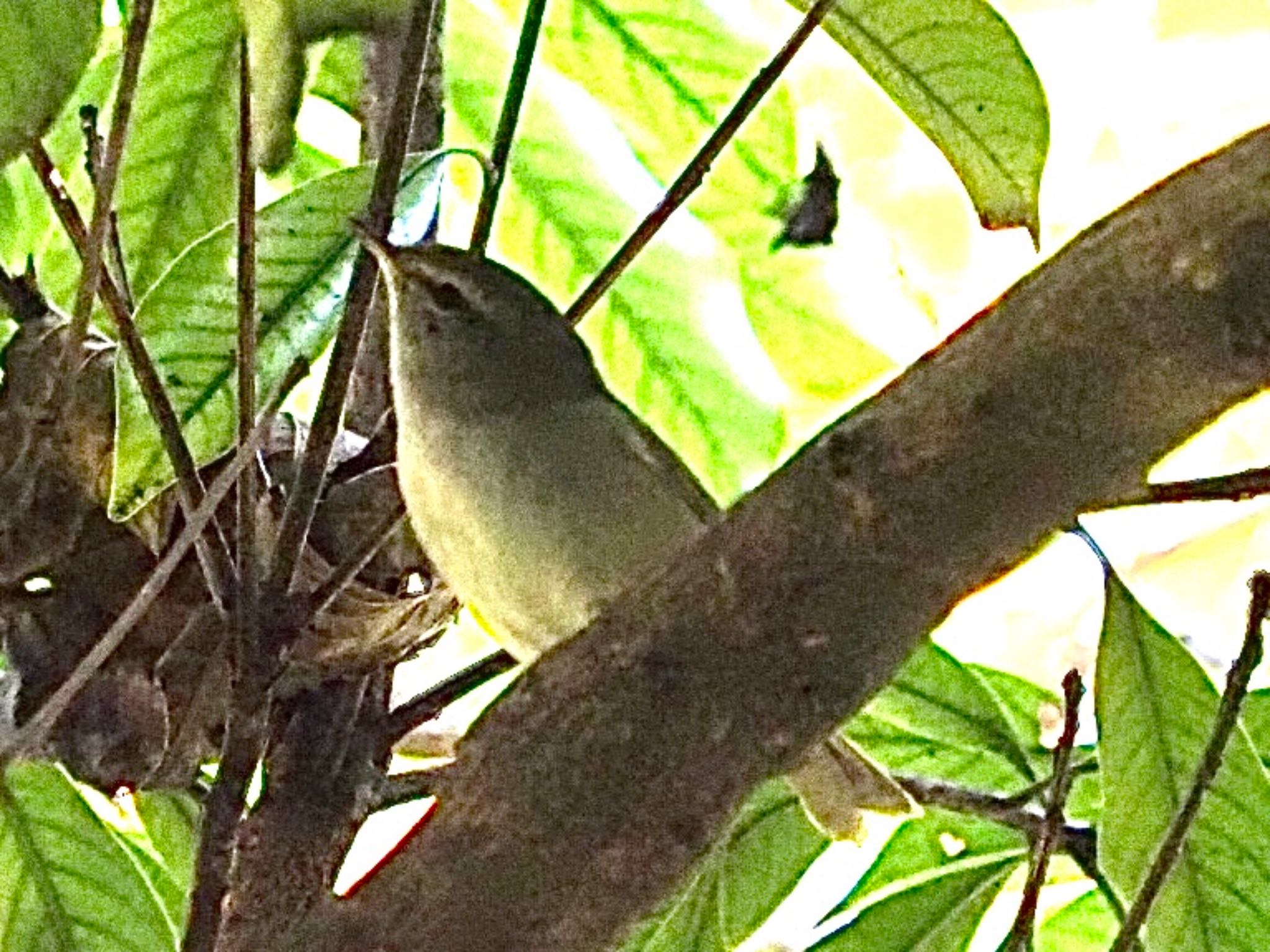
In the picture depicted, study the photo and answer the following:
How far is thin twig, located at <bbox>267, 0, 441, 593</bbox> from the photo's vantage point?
0.71 meters

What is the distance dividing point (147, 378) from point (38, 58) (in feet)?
0.46

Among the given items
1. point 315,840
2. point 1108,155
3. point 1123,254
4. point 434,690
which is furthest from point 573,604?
point 1108,155

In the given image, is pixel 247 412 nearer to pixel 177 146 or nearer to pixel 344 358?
pixel 344 358

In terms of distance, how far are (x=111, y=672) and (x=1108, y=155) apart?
1.20m

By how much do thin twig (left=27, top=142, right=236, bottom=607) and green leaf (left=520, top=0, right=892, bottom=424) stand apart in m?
0.37

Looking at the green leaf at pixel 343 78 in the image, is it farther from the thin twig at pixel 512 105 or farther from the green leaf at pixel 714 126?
the thin twig at pixel 512 105

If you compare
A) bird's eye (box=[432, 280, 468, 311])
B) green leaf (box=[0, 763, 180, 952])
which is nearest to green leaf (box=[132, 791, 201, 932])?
green leaf (box=[0, 763, 180, 952])

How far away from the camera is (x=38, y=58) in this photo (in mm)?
583

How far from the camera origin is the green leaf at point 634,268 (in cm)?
107

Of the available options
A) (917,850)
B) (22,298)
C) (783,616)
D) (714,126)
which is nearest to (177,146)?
(22,298)

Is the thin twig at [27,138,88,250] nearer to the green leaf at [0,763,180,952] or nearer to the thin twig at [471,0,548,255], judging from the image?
the thin twig at [471,0,548,255]

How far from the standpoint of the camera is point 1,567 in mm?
819

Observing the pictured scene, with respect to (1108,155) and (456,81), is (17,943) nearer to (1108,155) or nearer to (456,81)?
(456,81)

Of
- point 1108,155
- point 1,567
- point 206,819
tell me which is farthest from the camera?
point 1108,155
